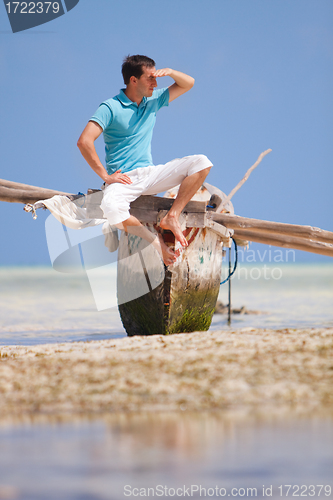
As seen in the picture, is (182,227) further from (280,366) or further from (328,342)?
(280,366)

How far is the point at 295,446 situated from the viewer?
4.29ft

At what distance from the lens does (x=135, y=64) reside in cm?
363


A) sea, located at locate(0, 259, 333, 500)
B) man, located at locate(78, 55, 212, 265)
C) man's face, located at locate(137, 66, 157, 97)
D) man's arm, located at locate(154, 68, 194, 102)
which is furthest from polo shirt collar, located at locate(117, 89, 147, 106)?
sea, located at locate(0, 259, 333, 500)

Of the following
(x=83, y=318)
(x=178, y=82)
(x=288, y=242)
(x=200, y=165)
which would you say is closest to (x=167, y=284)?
(x=200, y=165)

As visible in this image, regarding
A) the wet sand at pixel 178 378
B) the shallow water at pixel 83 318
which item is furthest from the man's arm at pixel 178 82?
the wet sand at pixel 178 378

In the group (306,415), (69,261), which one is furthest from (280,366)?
(69,261)

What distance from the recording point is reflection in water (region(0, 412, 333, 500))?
1085 millimetres

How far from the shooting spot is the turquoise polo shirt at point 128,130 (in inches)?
141

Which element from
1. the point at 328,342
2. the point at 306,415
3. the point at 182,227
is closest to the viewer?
the point at 306,415

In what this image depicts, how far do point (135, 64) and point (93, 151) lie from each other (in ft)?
2.53

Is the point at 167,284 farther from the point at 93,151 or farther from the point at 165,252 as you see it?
the point at 93,151

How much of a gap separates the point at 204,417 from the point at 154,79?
Result: 275cm

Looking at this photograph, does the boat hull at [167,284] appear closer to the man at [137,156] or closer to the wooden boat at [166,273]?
the wooden boat at [166,273]

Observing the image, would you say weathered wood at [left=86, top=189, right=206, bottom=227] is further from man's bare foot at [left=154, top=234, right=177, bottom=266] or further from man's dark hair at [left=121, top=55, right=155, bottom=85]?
man's dark hair at [left=121, top=55, right=155, bottom=85]
